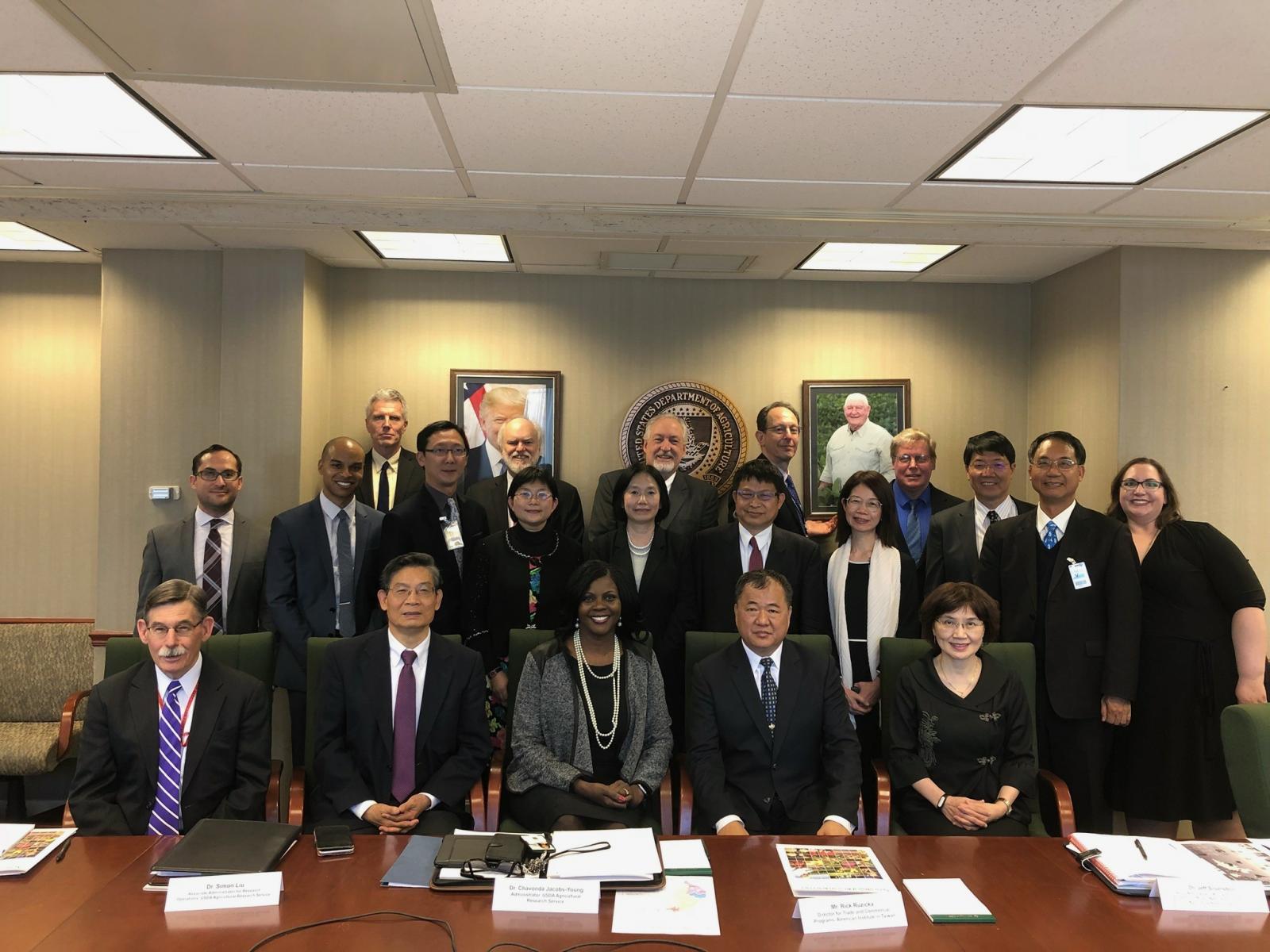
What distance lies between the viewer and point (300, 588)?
14.5ft

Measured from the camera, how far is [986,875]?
230 centimetres

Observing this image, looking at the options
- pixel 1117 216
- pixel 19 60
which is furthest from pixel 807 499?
pixel 19 60

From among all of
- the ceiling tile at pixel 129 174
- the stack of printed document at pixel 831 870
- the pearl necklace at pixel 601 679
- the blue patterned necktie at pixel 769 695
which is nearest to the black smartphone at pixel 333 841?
the stack of printed document at pixel 831 870

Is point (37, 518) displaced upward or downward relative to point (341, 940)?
upward

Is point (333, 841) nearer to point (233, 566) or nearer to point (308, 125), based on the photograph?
point (308, 125)

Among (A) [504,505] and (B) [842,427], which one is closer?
(A) [504,505]

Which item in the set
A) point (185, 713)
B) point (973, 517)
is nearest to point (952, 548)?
point (973, 517)

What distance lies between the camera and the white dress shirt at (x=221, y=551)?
14.9ft

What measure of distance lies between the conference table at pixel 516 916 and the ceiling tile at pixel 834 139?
91.9 inches

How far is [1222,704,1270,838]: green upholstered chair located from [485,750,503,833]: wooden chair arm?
2279 mm

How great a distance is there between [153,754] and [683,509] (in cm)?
282

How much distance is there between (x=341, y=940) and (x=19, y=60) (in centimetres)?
269

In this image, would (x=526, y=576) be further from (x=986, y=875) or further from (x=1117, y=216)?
(x=1117, y=216)

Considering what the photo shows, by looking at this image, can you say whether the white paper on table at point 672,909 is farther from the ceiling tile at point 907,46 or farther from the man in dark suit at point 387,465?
the man in dark suit at point 387,465
